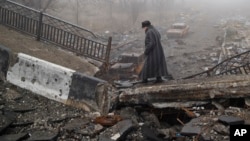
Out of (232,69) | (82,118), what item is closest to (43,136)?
(82,118)

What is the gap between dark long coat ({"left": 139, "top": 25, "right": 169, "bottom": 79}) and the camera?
745 centimetres

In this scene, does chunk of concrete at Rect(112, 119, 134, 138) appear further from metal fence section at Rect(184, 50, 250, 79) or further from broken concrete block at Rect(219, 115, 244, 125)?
metal fence section at Rect(184, 50, 250, 79)

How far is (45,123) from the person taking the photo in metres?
5.70

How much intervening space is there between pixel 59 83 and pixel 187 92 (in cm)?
265

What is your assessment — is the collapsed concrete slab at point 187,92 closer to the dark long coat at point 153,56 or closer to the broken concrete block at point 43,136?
the dark long coat at point 153,56

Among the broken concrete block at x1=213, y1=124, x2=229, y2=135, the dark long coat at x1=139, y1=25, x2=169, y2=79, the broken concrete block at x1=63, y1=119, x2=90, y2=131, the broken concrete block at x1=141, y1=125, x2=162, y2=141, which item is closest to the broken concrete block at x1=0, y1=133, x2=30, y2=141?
the broken concrete block at x1=63, y1=119, x2=90, y2=131

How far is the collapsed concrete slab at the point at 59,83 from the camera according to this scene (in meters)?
6.40

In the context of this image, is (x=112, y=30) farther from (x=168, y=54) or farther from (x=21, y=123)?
(x=21, y=123)

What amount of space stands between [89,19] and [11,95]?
60.2 ft

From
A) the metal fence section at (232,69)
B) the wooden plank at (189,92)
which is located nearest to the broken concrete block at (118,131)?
the wooden plank at (189,92)

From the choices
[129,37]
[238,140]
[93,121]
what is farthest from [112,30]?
[238,140]

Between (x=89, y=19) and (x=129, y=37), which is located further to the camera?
(x=89, y=19)

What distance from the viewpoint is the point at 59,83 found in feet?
21.8

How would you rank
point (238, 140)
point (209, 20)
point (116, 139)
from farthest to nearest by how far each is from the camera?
1. point (209, 20)
2. point (116, 139)
3. point (238, 140)
